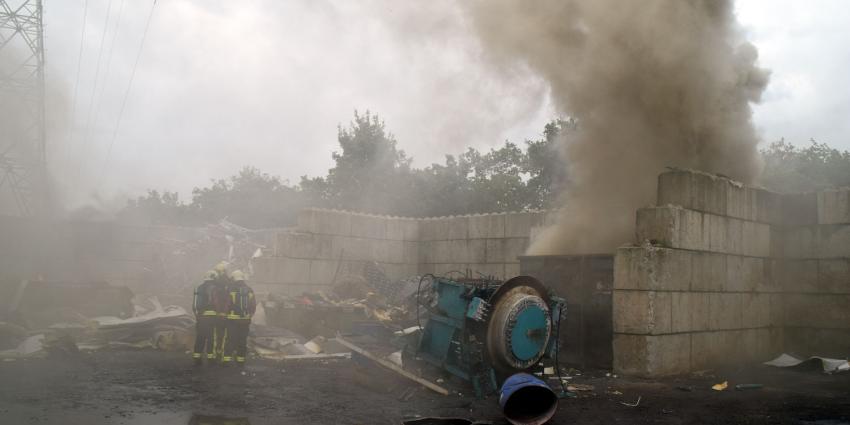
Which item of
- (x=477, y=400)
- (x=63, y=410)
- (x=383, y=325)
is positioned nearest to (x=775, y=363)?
(x=477, y=400)

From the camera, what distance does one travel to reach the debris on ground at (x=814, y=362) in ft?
31.5

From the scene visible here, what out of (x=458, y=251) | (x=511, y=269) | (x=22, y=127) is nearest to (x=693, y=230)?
(x=511, y=269)

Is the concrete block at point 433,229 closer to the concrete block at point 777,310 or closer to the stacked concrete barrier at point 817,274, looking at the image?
the concrete block at point 777,310

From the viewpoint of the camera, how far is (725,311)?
33.4ft

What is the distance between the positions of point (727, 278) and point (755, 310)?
1.15 metres

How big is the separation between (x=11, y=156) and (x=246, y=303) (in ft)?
97.9

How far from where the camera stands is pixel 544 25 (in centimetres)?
1148

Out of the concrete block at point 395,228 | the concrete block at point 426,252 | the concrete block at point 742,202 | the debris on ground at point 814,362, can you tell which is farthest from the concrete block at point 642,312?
the concrete block at point 395,228

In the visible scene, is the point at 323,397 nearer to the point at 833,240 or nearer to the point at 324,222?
the point at 324,222

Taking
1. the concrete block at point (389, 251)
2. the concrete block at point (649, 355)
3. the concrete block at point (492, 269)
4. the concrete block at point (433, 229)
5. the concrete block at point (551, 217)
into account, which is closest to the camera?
the concrete block at point (649, 355)

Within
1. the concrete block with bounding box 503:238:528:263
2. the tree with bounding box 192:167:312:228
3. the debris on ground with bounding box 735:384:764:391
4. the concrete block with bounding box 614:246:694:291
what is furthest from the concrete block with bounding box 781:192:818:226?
the tree with bounding box 192:167:312:228

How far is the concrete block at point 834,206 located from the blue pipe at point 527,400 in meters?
7.52

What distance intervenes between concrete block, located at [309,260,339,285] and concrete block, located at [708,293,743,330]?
902 cm

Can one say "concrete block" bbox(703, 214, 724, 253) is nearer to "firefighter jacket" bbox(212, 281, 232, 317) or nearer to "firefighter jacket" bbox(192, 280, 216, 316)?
"firefighter jacket" bbox(212, 281, 232, 317)
